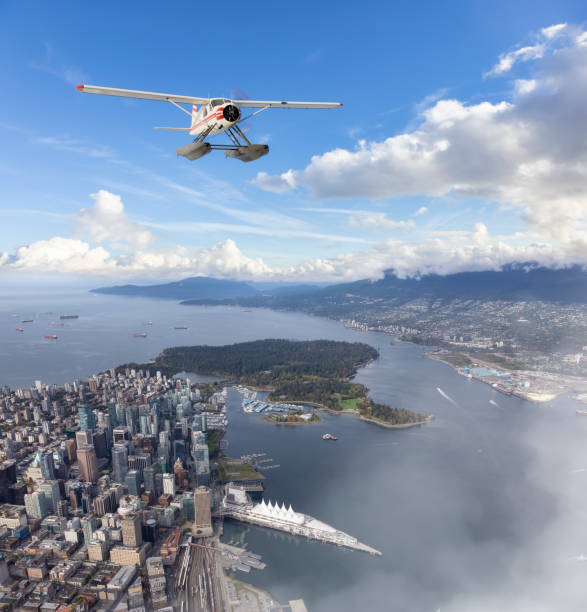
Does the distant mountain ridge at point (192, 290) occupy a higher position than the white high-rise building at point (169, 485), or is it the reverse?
the distant mountain ridge at point (192, 290)

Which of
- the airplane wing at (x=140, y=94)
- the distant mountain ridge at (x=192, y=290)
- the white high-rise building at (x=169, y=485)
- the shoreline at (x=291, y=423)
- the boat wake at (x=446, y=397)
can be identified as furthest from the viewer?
the distant mountain ridge at (x=192, y=290)

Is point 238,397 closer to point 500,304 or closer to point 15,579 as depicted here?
point 15,579

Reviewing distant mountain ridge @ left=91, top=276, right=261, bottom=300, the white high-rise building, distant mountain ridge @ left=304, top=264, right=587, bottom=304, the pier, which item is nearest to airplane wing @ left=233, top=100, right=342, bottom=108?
the pier

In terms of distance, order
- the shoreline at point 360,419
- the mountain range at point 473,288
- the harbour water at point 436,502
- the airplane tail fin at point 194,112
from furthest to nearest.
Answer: the mountain range at point 473,288 < the shoreline at point 360,419 < the harbour water at point 436,502 < the airplane tail fin at point 194,112

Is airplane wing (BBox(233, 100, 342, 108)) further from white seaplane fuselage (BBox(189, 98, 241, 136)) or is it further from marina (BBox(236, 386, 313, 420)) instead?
marina (BBox(236, 386, 313, 420))

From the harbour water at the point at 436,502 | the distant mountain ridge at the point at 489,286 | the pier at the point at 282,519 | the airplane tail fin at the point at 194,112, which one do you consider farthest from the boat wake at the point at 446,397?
the distant mountain ridge at the point at 489,286

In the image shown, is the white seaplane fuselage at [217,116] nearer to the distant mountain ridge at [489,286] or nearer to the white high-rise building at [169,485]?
the white high-rise building at [169,485]

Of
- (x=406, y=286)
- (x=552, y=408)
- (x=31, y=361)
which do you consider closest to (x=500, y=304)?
(x=406, y=286)

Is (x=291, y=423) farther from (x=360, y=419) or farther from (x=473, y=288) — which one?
(x=473, y=288)
